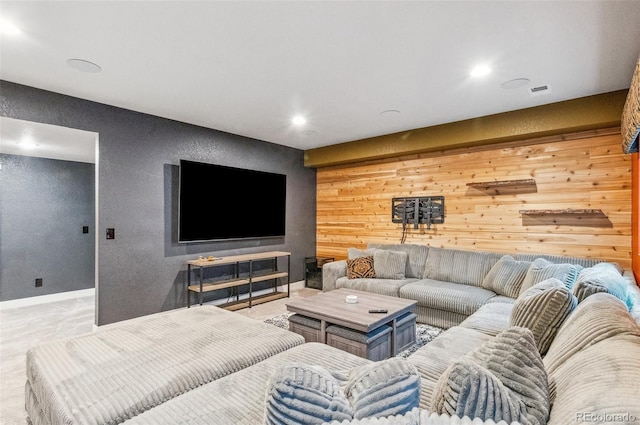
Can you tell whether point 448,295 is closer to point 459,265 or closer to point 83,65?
point 459,265

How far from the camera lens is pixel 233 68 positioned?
2.70 meters

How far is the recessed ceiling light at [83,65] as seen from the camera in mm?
2562

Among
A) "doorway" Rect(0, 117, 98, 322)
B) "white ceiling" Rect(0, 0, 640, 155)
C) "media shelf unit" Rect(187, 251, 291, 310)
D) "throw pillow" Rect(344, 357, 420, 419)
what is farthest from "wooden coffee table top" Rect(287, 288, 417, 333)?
"doorway" Rect(0, 117, 98, 322)

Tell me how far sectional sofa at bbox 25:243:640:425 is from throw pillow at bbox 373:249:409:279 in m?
1.63

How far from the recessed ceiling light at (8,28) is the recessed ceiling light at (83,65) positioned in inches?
15.5

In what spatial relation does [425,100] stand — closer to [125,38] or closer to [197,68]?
[197,68]

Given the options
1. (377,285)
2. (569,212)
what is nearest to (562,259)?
(569,212)

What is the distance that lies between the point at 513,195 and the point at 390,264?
1.75 meters

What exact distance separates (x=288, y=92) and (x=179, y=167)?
1.90m

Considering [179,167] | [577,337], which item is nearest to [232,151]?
[179,167]

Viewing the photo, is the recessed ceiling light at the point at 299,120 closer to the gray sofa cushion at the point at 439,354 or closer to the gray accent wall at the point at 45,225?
the gray sofa cushion at the point at 439,354

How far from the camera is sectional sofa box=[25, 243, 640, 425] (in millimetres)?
820

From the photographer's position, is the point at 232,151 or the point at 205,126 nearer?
the point at 205,126

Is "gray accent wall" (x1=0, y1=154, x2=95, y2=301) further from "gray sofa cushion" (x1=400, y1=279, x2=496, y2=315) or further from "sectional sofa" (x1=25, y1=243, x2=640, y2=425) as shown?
"gray sofa cushion" (x1=400, y1=279, x2=496, y2=315)
